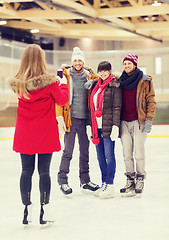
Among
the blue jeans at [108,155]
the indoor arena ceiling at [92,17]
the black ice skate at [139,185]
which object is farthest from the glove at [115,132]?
the indoor arena ceiling at [92,17]

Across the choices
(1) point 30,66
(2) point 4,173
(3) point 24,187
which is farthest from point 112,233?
(2) point 4,173

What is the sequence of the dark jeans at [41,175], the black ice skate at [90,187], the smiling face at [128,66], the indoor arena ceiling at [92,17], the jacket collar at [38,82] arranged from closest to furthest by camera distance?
1. the jacket collar at [38,82]
2. the dark jeans at [41,175]
3. the smiling face at [128,66]
4. the black ice skate at [90,187]
5. the indoor arena ceiling at [92,17]

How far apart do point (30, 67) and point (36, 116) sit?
0.98 feet

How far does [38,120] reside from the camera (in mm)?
2412

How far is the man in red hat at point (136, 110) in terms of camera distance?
3.28m

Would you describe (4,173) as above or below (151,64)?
below

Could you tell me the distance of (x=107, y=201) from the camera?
3.27 metres

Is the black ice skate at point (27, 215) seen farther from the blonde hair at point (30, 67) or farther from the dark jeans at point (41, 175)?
the blonde hair at point (30, 67)

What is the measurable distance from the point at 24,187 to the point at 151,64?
9.28 m

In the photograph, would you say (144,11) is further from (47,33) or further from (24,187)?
(24,187)

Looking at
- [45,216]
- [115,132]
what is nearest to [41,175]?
[45,216]

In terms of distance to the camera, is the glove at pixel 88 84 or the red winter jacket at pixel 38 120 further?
the glove at pixel 88 84

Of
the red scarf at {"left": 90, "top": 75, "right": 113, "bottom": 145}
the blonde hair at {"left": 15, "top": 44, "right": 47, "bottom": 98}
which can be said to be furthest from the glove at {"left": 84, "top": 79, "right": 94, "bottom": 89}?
the blonde hair at {"left": 15, "top": 44, "right": 47, "bottom": 98}

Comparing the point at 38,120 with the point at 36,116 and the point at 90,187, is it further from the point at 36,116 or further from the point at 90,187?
the point at 90,187
